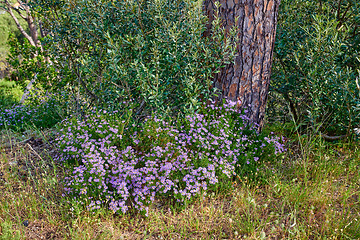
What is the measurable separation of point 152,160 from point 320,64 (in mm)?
2669

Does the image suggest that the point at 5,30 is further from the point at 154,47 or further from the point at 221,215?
the point at 221,215

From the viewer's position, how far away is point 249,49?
12.6 feet

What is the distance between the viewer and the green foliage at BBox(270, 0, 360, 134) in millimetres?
3602

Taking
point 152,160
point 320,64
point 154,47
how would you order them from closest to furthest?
point 152,160 < point 154,47 < point 320,64

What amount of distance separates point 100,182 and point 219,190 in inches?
55.3

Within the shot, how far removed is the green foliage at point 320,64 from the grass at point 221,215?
0.81m

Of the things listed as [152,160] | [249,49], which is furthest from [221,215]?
[249,49]

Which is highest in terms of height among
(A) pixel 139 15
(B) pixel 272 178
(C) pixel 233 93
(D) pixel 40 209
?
(A) pixel 139 15

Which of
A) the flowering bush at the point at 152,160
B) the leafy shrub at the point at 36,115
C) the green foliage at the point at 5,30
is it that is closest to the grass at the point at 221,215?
the flowering bush at the point at 152,160

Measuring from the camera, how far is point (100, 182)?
2807 mm

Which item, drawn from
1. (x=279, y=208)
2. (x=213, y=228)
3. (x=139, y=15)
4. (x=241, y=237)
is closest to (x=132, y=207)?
(x=213, y=228)

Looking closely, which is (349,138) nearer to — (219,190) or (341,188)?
(341,188)

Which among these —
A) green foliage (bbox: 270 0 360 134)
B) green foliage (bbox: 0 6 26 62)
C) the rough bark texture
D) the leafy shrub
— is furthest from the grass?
green foliage (bbox: 0 6 26 62)

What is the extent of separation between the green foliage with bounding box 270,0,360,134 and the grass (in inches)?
32.0
